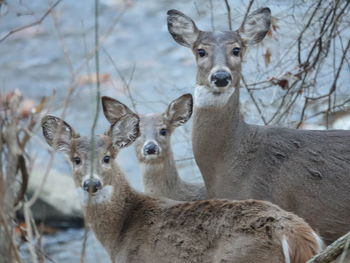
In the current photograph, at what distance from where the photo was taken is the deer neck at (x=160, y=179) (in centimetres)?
868

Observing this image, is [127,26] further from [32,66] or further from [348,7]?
[348,7]

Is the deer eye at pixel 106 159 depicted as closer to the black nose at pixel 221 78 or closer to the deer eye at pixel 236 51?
the black nose at pixel 221 78

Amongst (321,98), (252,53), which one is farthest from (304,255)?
(252,53)

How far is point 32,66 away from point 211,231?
9.89 metres

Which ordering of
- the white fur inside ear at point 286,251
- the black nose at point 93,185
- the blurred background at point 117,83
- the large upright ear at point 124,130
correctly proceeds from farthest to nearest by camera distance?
the large upright ear at point 124,130, the black nose at point 93,185, the blurred background at point 117,83, the white fur inside ear at point 286,251

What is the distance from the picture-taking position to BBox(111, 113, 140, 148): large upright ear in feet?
25.3

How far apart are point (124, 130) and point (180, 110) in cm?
111

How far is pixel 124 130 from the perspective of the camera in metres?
7.77

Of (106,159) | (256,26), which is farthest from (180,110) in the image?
(106,159)

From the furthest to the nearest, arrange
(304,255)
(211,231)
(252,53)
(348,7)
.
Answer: (252,53)
(348,7)
(211,231)
(304,255)

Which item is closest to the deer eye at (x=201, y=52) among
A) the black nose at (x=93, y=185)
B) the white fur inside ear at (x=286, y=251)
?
the black nose at (x=93, y=185)

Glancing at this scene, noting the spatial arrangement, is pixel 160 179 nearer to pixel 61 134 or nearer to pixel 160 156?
pixel 160 156

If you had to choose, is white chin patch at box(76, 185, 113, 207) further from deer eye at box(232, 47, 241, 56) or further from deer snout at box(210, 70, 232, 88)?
deer eye at box(232, 47, 241, 56)

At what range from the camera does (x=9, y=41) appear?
53.8ft
